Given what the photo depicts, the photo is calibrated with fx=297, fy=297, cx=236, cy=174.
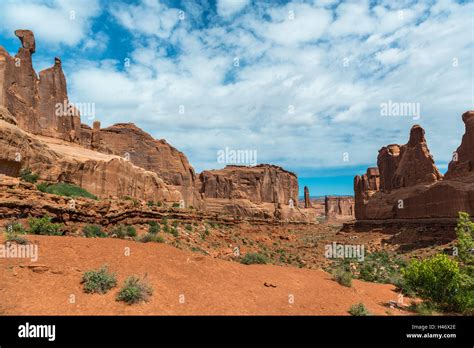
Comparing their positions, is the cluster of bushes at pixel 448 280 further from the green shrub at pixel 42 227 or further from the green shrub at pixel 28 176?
the green shrub at pixel 28 176

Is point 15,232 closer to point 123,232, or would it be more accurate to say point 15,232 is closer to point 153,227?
point 123,232

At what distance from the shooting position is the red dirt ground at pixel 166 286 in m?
8.41

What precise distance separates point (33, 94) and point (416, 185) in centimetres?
6298

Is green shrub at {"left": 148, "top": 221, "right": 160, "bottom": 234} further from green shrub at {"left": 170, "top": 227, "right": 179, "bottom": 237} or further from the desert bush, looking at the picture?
the desert bush

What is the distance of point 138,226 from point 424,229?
42.5m

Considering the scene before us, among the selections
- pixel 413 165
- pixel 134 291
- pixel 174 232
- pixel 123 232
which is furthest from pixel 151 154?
pixel 134 291

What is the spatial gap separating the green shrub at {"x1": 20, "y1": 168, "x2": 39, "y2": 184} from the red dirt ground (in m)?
11.0

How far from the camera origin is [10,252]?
418 inches

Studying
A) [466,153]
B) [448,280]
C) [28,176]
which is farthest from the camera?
[466,153]

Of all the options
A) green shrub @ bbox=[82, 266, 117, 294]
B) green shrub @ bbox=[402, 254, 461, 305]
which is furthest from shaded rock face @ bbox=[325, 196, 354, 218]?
green shrub @ bbox=[82, 266, 117, 294]

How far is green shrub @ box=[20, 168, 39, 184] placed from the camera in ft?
69.5

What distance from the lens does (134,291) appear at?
898 centimetres
